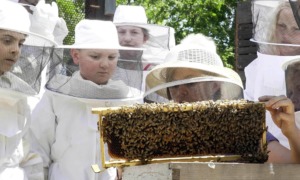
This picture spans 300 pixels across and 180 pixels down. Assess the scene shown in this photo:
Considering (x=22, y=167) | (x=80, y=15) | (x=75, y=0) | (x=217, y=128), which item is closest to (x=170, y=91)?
(x=217, y=128)

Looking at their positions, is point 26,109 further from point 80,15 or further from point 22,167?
point 80,15

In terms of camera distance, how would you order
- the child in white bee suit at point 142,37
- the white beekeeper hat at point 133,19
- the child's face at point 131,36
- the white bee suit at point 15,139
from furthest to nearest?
the white beekeeper hat at point 133,19 < the child's face at point 131,36 < the child in white bee suit at point 142,37 < the white bee suit at point 15,139

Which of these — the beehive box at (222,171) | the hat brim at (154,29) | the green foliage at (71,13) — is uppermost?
the green foliage at (71,13)

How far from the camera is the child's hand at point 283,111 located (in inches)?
103

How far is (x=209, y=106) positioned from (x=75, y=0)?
5.68 metres

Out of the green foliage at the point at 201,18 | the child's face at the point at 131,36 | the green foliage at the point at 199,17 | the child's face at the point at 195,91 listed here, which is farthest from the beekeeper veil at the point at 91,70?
the green foliage at the point at 199,17

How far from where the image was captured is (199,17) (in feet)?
43.9

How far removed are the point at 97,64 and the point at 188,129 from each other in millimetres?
1745

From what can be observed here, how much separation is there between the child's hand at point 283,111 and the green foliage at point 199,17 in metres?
10.2

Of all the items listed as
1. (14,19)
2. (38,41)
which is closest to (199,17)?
(38,41)

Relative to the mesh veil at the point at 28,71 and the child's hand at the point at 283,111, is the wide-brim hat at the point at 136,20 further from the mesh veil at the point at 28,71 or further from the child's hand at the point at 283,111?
the child's hand at the point at 283,111

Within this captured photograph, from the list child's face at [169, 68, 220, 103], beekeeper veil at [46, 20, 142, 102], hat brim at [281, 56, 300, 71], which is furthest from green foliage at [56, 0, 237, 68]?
hat brim at [281, 56, 300, 71]

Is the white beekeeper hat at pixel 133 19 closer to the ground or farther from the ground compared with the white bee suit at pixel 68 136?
farther from the ground

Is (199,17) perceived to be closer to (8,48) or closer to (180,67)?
(8,48)
